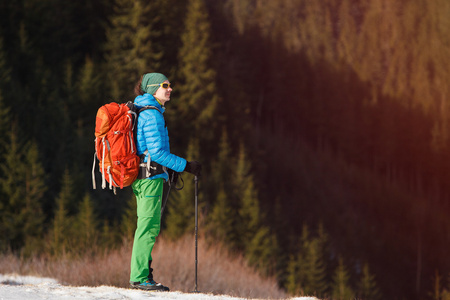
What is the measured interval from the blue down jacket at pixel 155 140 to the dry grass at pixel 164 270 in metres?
4.29

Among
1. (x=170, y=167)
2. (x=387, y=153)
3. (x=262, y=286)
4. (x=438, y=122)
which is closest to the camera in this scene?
(x=170, y=167)

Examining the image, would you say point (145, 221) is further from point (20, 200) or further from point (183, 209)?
point (183, 209)

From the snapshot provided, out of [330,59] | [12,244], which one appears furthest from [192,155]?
[330,59]

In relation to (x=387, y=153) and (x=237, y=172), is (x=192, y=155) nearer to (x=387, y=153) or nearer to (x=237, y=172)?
(x=237, y=172)

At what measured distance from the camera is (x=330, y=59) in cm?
11662

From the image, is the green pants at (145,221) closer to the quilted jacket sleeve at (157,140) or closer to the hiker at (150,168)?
the hiker at (150,168)

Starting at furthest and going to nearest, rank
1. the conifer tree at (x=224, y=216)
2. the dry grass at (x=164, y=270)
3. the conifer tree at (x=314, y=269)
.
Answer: the conifer tree at (x=314, y=269), the conifer tree at (x=224, y=216), the dry grass at (x=164, y=270)

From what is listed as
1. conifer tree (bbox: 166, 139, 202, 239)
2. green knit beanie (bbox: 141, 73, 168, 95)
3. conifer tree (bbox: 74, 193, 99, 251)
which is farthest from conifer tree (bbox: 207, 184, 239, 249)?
green knit beanie (bbox: 141, 73, 168, 95)

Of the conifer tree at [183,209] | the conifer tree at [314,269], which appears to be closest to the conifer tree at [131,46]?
the conifer tree at [183,209]

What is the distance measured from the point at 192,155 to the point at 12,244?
14.2 metres

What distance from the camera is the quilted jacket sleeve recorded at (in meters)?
7.11

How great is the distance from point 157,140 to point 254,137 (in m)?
57.3

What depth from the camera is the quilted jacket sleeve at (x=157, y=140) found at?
711 centimetres

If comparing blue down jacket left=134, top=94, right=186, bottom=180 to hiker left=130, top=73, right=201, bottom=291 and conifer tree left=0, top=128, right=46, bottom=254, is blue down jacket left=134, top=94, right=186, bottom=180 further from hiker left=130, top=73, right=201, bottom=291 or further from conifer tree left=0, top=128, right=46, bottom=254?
conifer tree left=0, top=128, right=46, bottom=254
